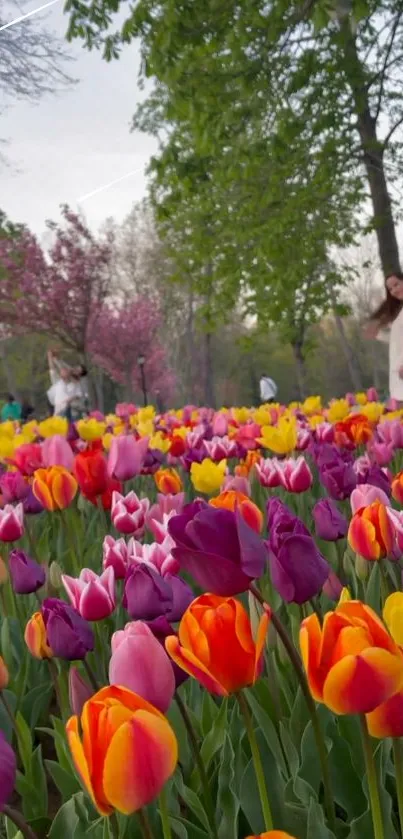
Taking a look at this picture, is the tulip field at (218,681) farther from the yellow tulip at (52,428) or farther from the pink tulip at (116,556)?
the yellow tulip at (52,428)

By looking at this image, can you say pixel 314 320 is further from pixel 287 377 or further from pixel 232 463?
pixel 287 377

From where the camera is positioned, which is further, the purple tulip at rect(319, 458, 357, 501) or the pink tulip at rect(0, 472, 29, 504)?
the pink tulip at rect(0, 472, 29, 504)

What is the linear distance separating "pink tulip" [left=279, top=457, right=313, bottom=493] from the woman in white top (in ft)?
12.5

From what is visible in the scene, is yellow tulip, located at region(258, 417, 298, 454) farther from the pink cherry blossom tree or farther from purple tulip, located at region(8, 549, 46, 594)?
the pink cherry blossom tree

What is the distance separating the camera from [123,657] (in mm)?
747

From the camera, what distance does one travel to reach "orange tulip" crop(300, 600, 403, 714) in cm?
66

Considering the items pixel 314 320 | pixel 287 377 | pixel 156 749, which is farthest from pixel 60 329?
pixel 287 377

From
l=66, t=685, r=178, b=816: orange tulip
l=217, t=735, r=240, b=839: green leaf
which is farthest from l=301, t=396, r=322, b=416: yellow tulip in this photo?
l=66, t=685, r=178, b=816: orange tulip

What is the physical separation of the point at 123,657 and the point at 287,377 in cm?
4326

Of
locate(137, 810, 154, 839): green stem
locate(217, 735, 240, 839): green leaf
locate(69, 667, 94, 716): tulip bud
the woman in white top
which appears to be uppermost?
the woman in white top

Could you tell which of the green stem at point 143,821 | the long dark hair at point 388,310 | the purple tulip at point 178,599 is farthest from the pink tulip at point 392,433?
the long dark hair at point 388,310

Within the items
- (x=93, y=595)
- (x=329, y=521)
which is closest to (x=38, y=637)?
(x=93, y=595)

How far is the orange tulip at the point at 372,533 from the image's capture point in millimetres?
1267

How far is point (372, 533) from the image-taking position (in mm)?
1285
